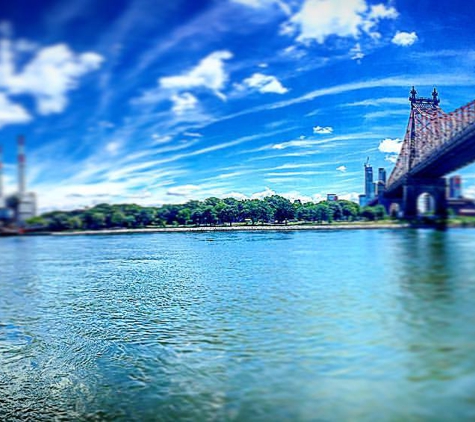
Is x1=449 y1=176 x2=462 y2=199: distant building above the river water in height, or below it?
above

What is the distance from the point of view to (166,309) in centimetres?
489

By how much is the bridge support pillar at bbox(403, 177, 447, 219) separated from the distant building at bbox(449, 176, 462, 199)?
0.15 meters

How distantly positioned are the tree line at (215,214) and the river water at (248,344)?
2321 mm

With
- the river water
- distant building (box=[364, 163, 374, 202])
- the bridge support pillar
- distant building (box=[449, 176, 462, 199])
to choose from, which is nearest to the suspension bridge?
the bridge support pillar

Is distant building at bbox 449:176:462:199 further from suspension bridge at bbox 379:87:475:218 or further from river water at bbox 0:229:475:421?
river water at bbox 0:229:475:421

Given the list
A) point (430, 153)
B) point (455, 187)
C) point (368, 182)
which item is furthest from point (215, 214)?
point (455, 187)

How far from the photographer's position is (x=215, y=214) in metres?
12.9

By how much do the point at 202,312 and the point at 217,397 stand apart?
216 cm

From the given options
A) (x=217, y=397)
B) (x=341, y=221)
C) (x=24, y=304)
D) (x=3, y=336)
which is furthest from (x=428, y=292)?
(x=341, y=221)

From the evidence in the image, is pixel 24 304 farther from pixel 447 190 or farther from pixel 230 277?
pixel 447 190

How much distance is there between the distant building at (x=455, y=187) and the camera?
21.4 feet

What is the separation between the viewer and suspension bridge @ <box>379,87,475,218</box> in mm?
6422

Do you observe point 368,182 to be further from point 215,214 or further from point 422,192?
point 215,214

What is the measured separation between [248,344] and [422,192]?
5863mm
